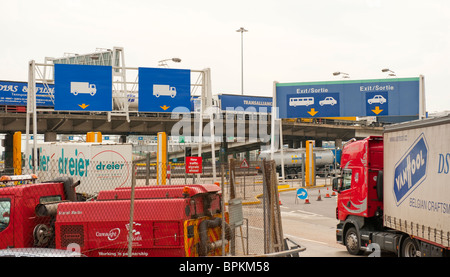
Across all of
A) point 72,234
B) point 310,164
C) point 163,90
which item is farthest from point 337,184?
point 310,164

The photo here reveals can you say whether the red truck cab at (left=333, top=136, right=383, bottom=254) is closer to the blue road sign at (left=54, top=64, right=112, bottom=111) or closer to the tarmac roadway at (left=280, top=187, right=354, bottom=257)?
the tarmac roadway at (left=280, top=187, right=354, bottom=257)

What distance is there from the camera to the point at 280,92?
1540 inches

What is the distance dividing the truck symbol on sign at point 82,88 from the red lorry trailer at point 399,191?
1860 cm

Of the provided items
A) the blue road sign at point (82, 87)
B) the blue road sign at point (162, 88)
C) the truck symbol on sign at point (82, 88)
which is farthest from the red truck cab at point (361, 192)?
the truck symbol on sign at point (82, 88)

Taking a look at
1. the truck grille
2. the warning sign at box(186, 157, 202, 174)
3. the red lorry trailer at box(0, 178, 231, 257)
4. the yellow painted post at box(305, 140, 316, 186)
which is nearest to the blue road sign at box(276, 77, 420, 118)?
the yellow painted post at box(305, 140, 316, 186)

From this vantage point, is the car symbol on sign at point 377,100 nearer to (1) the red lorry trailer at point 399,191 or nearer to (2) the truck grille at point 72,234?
(1) the red lorry trailer at point 399,191

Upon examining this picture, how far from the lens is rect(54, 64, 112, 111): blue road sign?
2942cm

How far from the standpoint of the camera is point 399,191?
11836 mm

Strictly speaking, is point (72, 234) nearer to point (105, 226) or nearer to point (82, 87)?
point (105, 226)

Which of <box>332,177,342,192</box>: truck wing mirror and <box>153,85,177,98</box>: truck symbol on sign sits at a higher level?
<box>153,85,177,98</box>: truck symbol on sign

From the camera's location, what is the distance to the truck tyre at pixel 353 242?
46.3 ft

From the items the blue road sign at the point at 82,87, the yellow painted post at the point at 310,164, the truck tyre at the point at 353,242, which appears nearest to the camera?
the truck tyre at the point at 353,242
